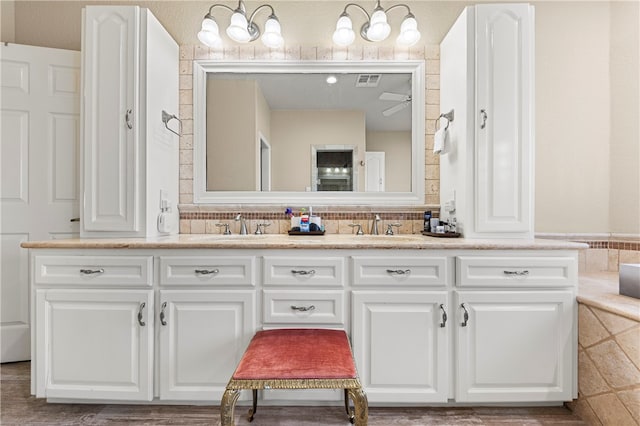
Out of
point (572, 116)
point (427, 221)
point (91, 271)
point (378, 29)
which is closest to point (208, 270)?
point (91, 271)

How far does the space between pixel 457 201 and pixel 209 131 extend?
1.74m

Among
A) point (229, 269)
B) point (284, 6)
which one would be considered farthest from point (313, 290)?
point (284, 6)

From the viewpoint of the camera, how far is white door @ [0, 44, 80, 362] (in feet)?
7.30

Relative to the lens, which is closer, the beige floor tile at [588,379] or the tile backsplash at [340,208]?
the beige floor tile at [588,379]

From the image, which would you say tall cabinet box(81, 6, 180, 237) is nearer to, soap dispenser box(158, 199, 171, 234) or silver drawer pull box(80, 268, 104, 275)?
soap dispenser box(158, 199, 171, 234)

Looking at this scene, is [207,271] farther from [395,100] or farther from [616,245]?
Result: [616,245]

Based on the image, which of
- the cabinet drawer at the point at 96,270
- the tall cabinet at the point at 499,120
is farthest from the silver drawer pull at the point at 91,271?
the tall cabinet at the point at 499,120

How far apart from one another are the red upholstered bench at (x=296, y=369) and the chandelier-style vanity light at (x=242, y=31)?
1.84 meters

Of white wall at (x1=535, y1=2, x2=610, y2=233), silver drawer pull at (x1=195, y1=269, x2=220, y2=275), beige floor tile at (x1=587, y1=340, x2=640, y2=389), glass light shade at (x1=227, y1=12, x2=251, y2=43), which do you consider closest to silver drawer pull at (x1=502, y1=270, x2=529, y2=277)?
beige floor tile at (x1=587, y1=340, x2=640, y2=389)

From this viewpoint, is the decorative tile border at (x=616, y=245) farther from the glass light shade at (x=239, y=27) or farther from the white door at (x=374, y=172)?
the glass light shade at (x=239, y=27)

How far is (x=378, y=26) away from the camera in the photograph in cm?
214

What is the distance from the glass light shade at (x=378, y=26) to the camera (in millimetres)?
2129

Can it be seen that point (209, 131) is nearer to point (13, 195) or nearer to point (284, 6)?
point (284, 6)

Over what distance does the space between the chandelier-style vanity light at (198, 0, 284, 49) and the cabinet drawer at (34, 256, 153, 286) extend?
57.9 inches
